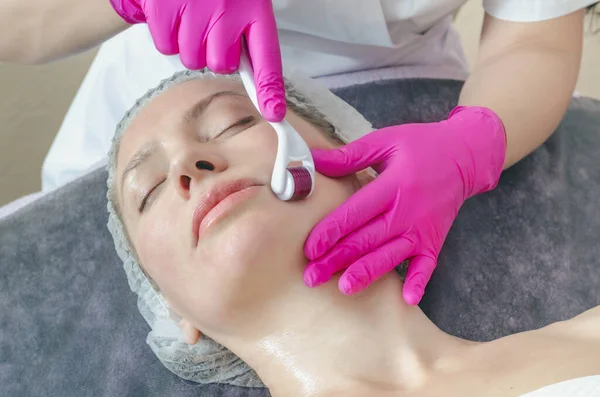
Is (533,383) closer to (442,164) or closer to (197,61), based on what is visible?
(442,164)

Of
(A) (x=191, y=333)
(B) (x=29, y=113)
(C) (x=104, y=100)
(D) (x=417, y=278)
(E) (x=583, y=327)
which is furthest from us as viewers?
(B) (x=29, y=113)

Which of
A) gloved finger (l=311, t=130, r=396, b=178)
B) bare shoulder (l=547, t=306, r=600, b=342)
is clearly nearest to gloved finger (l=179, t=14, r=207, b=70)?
gloved finger (l=311, t=130, r=396, b=178)

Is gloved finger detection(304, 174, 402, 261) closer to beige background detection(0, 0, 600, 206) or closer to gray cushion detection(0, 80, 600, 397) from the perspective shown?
gray cushion detection(0, 80, 600, 397)

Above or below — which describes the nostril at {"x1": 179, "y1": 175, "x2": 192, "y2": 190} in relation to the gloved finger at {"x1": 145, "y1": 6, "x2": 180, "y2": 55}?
below

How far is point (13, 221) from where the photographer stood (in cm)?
156

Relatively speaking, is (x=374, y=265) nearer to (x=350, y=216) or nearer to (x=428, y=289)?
(x=350, y=216)

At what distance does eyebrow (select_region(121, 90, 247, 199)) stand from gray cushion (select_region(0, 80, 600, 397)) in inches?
17.3

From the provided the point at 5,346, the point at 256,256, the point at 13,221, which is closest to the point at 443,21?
the point at 256,256

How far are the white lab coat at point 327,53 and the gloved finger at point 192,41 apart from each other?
14.7 inches

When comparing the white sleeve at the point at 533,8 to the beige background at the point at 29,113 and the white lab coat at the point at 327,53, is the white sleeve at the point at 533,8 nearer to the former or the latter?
the white lab coat at the point at 327,53

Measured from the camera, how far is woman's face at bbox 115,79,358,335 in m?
0.96

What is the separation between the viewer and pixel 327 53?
154 centimetres

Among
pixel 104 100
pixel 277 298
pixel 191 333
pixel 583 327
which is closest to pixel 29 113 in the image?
pixel 104 100

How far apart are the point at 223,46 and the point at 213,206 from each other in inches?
10.7
